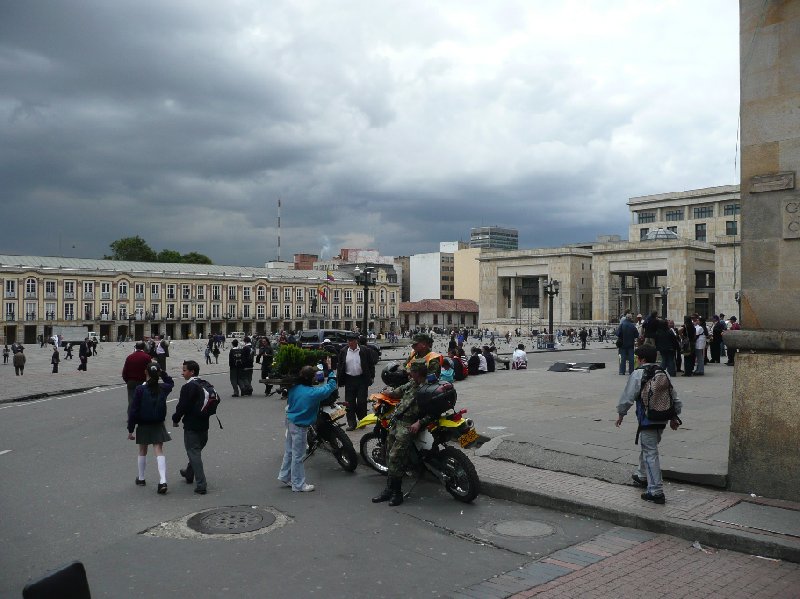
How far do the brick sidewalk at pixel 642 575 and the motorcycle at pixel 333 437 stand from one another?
3820 mm

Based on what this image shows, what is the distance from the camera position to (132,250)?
11100cm

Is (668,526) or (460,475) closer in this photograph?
(668,526)

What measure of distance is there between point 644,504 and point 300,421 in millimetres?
3944

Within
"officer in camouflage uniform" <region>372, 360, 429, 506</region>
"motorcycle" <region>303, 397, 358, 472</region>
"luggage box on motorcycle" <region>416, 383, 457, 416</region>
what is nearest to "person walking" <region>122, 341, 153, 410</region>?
"motorcycle" <region>303, 397, 358, 472</region>

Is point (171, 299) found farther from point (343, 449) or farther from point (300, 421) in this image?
point (300, 421)

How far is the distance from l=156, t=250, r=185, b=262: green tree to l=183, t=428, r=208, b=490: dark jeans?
110546mm

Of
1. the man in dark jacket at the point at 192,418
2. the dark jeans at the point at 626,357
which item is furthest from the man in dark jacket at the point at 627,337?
the man in dark jacket at the point at 192,418

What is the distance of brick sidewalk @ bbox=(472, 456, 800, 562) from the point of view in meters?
6.04

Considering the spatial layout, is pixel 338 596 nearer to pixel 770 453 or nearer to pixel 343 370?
pixel 770 453

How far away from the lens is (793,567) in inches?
222

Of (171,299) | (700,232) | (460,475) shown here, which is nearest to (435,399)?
(460,475)

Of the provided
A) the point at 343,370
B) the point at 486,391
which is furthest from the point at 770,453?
the point at 486,391

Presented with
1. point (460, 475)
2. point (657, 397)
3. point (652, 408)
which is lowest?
point (460, 475)

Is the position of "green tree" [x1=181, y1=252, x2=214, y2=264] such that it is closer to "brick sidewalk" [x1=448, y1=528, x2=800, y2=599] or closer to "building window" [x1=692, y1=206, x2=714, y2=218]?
"building window" [x1=692, y1=206, x2=714, y2=218]
